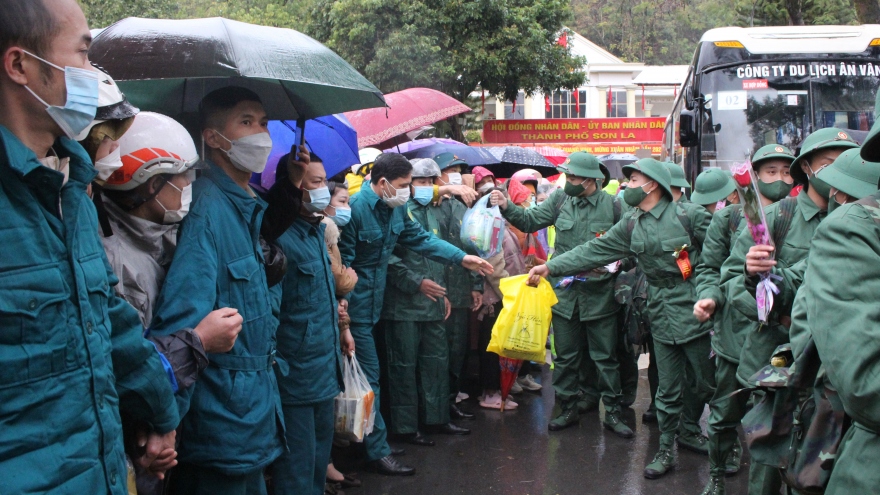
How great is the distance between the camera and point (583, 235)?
265 inches

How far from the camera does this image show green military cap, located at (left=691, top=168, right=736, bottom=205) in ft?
19.8

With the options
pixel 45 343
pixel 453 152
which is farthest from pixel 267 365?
pixel 453 152

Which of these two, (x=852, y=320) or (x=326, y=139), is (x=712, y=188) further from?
(x=852, y=320)

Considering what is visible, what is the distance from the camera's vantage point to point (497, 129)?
105 feet

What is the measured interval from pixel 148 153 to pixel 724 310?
3574 millimetres

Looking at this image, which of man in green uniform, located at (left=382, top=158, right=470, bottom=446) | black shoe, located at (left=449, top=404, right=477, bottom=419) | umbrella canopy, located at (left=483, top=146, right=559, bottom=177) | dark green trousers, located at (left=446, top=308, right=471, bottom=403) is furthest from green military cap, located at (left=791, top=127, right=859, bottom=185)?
umbrella canopy, located at (left=483, top=146, right=559, bottom=177)

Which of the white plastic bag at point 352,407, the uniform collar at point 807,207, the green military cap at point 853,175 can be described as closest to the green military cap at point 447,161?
the white plastic bag at point 352,407

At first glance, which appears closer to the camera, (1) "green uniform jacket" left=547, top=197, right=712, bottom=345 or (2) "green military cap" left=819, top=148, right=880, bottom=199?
(2) "green military cap" left=819, top=148, right=880, bottom=199

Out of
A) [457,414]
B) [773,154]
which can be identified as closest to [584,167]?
[773,154]

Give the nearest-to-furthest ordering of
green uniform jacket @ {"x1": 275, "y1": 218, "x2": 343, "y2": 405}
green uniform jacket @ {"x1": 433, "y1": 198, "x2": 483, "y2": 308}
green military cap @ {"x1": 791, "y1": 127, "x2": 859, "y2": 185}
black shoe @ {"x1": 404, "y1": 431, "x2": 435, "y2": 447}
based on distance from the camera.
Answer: green uniform jacket @ {"x1": 275, "y1": 218, "x2": 343, "y2": 405} → green military cap @ {"x1": 791, "y1": 127, "x2": 859, "y2": 185} → black shoe @ {"x1": 404, "y1": 431, "x2": 435, "y2": 447} → green uniform jacket @ {"x1": 433, "y1": 198, "x2": 483, "y2": 308}

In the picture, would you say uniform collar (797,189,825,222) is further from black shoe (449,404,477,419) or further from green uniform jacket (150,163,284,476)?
black shoe (449,404,477,419)

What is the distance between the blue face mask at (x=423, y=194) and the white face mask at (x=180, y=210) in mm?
3621

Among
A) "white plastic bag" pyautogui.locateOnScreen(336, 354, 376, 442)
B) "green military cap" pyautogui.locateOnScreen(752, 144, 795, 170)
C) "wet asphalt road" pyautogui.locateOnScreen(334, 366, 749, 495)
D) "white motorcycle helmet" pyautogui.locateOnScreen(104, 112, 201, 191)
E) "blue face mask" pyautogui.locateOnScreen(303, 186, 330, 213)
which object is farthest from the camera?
"wet asphalt road" pyautogui.locateOnScreen(334, 366, 749, 495)

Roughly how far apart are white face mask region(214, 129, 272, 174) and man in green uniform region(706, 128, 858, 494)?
7.63 ft
